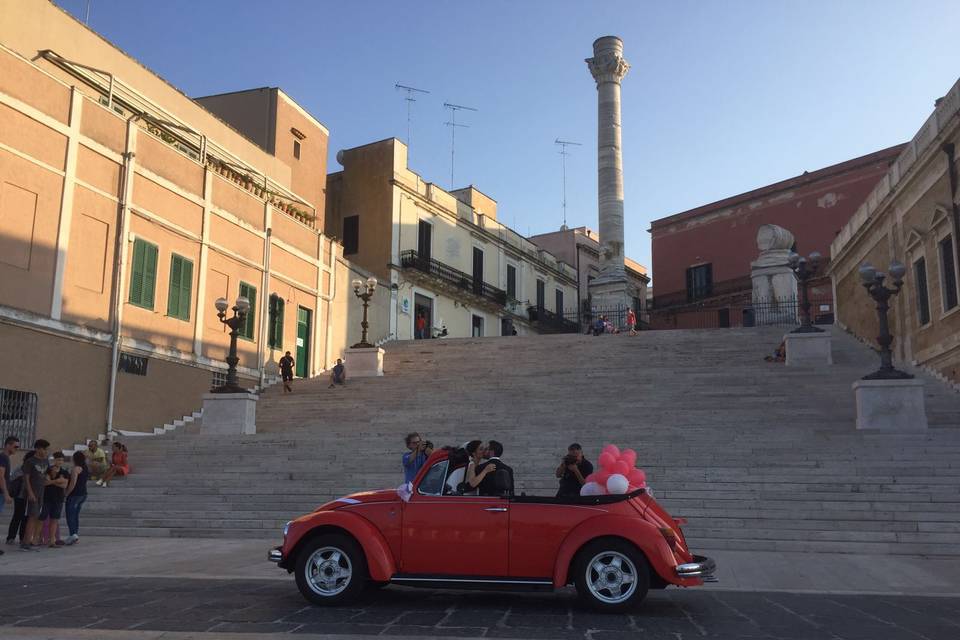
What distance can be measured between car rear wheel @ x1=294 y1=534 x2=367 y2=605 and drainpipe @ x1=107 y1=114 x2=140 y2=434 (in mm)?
13796

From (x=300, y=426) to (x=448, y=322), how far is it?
67.3ft

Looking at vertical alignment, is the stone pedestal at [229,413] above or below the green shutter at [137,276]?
below

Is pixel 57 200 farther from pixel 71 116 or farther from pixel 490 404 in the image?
pixel 490 404

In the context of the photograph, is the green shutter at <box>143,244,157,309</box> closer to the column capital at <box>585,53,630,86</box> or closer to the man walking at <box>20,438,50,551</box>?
the man walking at <box>20,438,50,551</box>

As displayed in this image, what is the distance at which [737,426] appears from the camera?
1602cm

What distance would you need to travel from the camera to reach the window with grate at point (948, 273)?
62.7ft

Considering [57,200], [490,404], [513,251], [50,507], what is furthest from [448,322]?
[50,507]

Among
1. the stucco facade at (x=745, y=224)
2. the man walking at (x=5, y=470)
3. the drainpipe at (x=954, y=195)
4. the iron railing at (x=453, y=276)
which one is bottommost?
the man walking at (x=5, y=470)

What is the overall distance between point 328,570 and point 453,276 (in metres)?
32.3

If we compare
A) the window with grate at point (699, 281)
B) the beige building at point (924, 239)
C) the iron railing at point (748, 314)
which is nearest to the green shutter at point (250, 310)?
the iron railing at point (748, 314)

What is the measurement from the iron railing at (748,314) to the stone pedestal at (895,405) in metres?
13.4

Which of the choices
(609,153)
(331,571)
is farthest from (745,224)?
(331,571)

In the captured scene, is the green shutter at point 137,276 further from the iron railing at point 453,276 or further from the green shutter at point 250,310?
the iron railing at point 453,276

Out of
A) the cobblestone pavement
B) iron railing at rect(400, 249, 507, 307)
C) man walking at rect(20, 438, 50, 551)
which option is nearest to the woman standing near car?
man walking at rect(20, 438, 50, 551)
